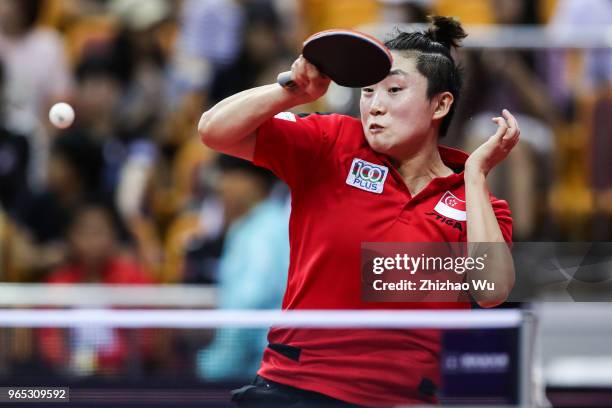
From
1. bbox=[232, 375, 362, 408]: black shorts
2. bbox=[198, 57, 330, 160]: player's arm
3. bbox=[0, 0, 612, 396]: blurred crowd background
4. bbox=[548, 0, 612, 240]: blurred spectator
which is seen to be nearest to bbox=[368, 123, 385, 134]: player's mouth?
bbox=[198, 57, 330, 160]: player's arm

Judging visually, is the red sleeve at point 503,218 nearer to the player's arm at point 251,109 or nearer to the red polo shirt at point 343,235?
the red polo shirt at point 343,235

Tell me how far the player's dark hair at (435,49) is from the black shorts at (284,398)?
96 cm

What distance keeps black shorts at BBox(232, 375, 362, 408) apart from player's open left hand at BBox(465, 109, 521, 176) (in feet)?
2.66

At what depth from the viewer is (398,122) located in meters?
3.55

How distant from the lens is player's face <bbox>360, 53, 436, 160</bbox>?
354cm

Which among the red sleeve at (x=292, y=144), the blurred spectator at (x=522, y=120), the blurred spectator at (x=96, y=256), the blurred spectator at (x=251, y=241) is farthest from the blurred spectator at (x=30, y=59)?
the red sleeve at (x=292, y=144)

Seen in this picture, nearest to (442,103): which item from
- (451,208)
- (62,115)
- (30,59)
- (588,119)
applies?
(451,208)

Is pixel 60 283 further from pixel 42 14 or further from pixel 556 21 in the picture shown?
pixel 556 21

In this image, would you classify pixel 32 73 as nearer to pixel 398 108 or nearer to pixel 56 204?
pixel 56 204

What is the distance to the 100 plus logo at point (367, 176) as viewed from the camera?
359 cm

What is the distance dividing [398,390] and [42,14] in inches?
271

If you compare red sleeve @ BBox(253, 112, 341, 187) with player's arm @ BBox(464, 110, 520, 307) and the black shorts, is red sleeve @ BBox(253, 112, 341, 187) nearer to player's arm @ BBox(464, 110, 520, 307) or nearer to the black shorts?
player's arm @ BBox(464, 110, 520, 307)

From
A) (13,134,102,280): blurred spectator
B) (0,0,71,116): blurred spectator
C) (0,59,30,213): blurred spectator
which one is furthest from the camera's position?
(0,0,71,116): blurred spectator

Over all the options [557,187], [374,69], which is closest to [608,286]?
[557,187]
